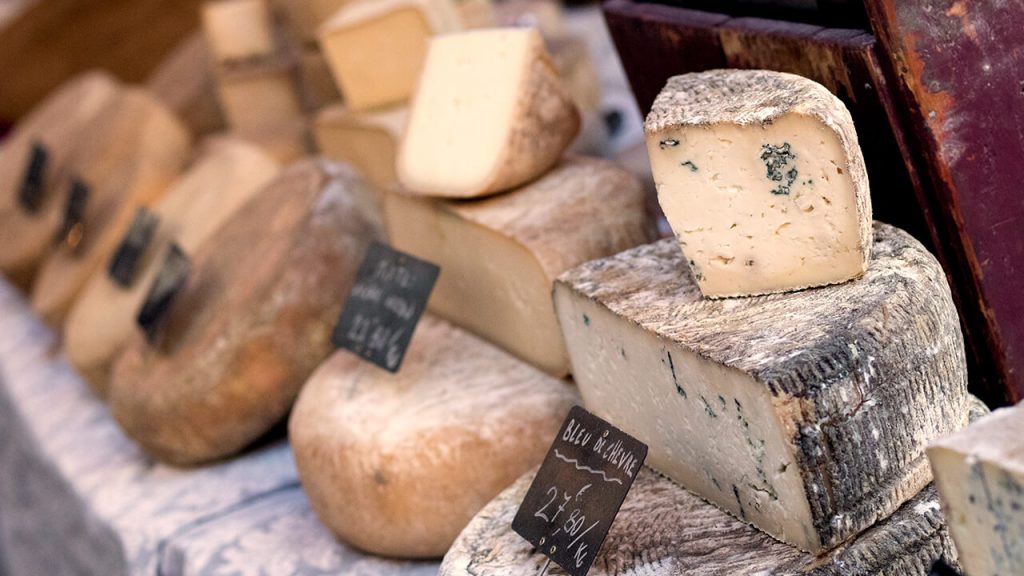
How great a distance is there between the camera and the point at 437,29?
2.15 m

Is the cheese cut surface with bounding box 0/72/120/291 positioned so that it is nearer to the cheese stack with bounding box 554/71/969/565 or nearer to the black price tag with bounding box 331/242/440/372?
the black price tag with bounding box 331/242/440/372

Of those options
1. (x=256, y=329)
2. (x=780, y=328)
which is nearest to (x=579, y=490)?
(x=780, y=328)

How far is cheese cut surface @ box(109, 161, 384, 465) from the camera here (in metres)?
1.92

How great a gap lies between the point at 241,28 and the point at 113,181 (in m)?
0.49

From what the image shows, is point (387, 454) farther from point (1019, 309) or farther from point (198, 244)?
point (198, 244)

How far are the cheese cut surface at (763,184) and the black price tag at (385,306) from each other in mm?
462

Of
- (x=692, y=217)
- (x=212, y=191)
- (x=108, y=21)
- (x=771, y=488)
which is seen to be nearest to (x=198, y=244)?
(x=212, y=191)

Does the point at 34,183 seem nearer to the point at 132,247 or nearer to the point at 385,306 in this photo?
the point at 132,247

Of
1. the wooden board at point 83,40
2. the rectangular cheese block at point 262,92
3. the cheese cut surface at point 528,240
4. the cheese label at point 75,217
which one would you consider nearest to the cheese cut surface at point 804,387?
the cheese cut surface at point 528,240

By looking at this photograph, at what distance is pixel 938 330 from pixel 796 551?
0.26 m

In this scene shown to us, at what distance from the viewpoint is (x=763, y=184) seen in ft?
3.94

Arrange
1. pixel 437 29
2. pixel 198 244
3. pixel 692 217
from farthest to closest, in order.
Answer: pixel 198 244 → pixel 437 29 → pixel 692 217

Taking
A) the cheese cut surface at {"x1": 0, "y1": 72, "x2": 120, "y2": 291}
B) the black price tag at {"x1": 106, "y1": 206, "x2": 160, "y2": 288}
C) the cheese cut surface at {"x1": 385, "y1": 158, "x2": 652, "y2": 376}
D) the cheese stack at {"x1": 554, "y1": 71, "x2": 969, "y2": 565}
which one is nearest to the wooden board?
the cheese cut surface at {"x1": 0, "y1": 72, "x2": 120, "y2": 291}

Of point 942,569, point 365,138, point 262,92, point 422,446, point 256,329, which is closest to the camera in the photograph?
point 942,569
